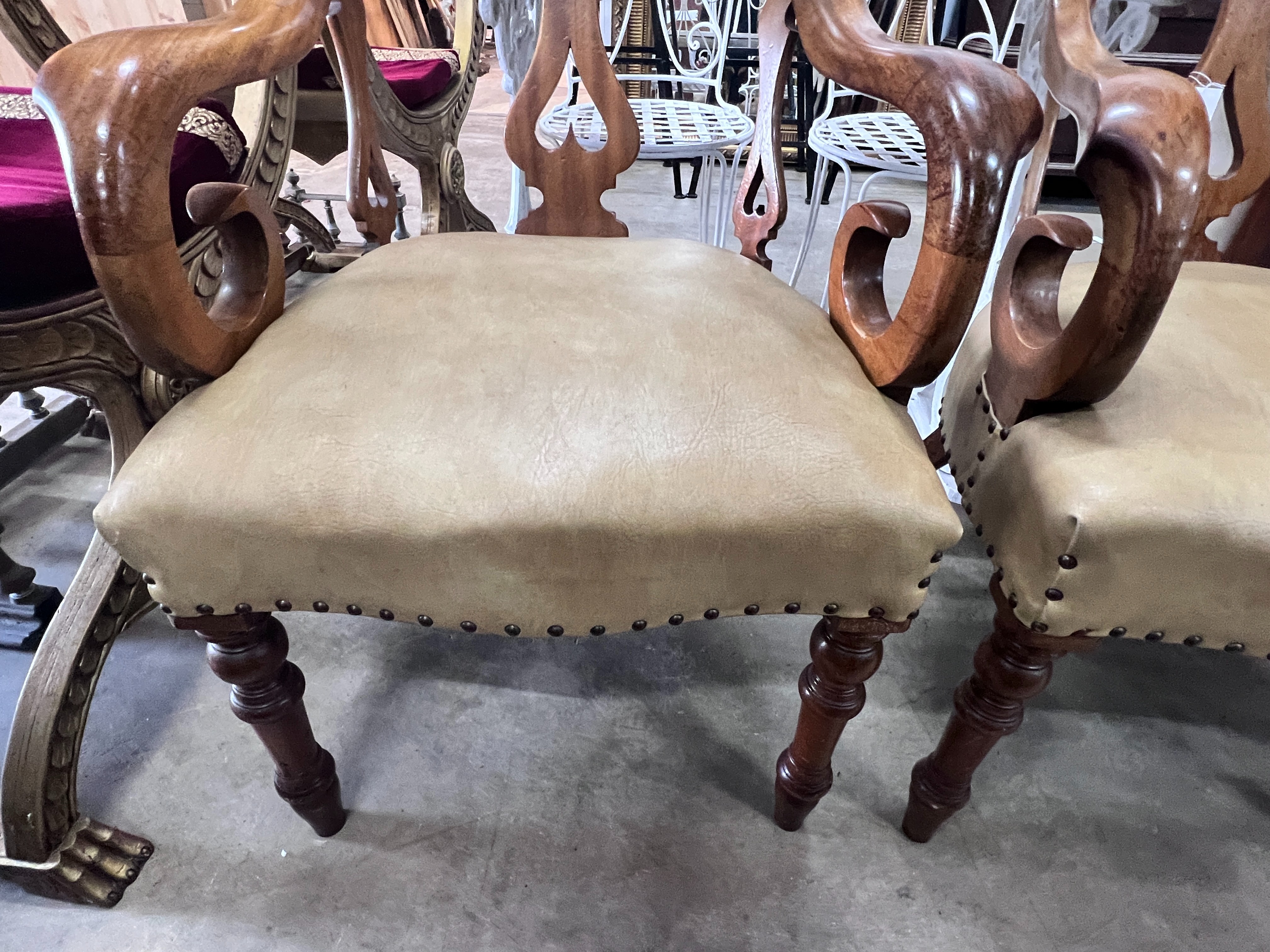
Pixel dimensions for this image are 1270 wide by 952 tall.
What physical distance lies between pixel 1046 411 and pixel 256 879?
796mm

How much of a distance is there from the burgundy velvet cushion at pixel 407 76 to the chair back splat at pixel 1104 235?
3.50 feet

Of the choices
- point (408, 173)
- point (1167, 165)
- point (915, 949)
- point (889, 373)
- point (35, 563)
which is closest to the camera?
point (1167, 165)

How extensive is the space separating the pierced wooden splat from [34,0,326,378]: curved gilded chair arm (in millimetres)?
315

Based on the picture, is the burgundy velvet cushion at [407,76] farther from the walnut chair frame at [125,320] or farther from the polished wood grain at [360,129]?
the polished wood grain at [360,129]

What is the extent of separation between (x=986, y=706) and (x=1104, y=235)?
365mm

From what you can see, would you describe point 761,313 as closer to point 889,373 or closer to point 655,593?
point 889,373

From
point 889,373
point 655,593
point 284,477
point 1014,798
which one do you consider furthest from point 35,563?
point 1014,798

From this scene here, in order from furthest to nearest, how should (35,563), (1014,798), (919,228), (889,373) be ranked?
(919,228)
(35,563)
(1014,798)
(889,373)

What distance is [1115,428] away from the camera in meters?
0.49

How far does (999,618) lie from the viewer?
1.82 ft

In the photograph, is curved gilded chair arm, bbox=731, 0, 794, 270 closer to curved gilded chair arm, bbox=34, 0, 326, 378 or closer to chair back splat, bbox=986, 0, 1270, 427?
chair back splat, bbox=986, 0, 1270, 427

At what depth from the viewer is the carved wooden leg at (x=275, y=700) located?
0.54 meters

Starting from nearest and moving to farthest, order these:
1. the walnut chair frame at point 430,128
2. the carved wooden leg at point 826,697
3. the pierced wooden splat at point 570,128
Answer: the carved wooden leg at point 826,697
the pierced wooden splat at point 570,128
the walnut chair frame at point 430,128

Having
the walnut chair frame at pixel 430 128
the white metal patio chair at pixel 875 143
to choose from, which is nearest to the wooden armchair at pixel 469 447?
the white metal patio chair at pixel 875 143
